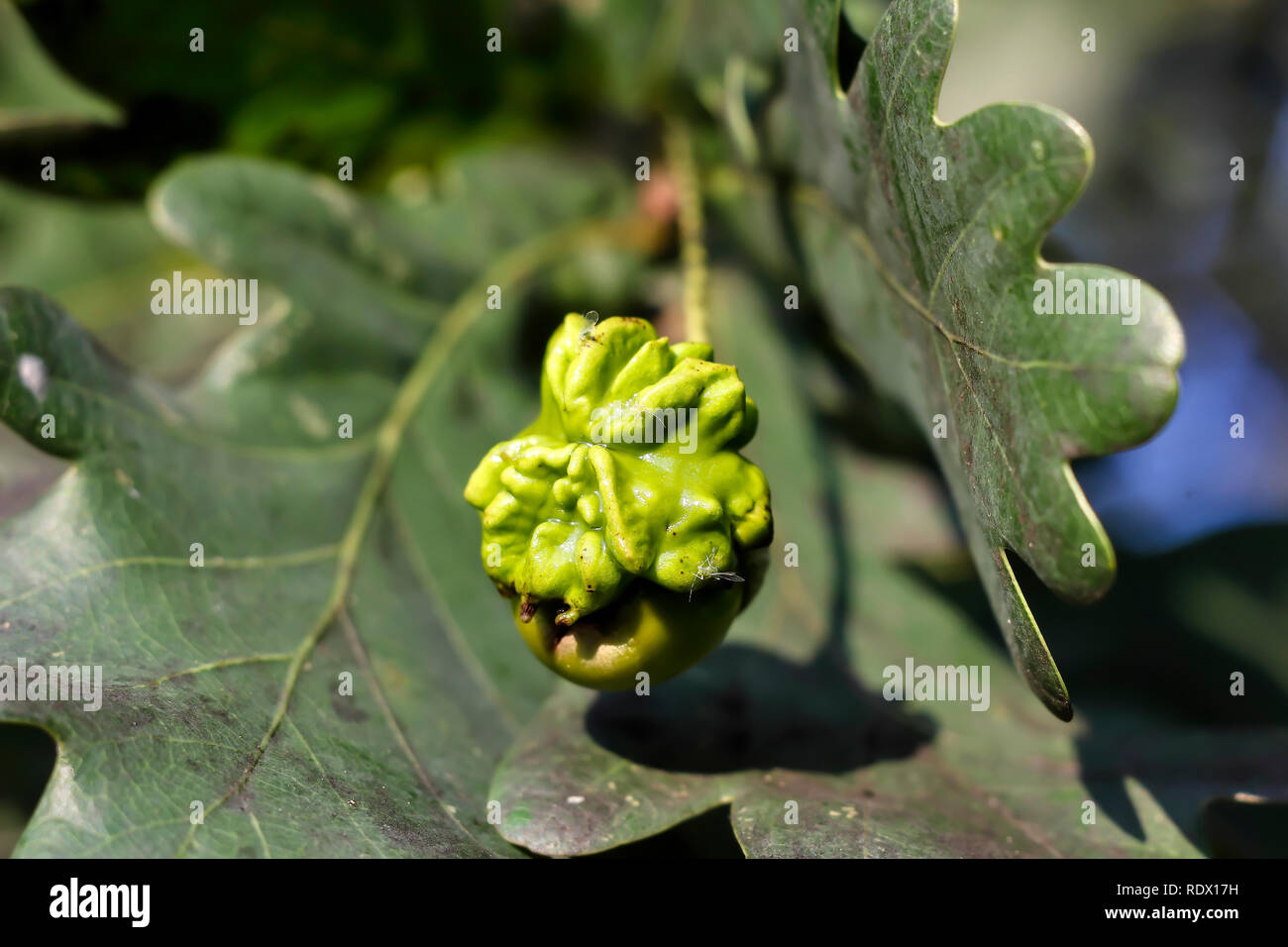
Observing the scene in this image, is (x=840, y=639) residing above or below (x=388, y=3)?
below

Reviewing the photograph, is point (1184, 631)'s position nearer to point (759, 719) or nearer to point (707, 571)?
point (759, 719)

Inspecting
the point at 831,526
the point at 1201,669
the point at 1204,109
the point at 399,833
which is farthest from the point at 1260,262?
A: the point at 399,833

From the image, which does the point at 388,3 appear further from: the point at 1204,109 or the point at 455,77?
the point at 1204,109

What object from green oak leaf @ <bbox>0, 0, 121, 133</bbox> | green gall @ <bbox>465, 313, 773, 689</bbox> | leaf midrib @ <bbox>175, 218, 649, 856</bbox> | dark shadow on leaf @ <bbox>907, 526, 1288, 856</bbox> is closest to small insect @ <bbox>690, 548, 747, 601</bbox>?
green gall @ <bbox>465, 313, 773, 689</bbox>

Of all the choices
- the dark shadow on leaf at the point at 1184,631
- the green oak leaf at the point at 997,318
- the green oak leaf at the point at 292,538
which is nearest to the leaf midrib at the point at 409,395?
the green oak leaf at the point at 292,538

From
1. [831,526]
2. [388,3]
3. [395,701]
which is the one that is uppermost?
[388,3]

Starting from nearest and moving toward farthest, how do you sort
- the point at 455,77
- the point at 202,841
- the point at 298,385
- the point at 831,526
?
the point at 202,841
the point at 298,385
the point at 831,526
the point at 455,77
